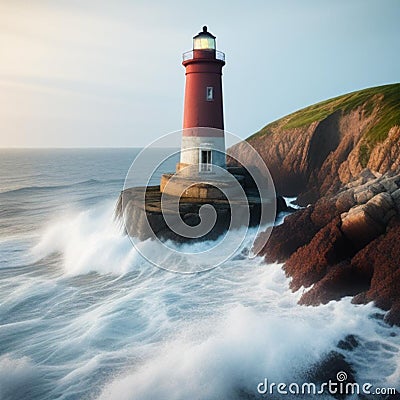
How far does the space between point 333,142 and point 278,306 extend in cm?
1162

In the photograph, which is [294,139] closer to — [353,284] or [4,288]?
[353,284]

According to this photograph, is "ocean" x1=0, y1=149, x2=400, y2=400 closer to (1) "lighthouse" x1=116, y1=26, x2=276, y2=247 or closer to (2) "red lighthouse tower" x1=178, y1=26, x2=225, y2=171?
(1) "lighthouse" x1=116, y1=26, x2=276, y2=247

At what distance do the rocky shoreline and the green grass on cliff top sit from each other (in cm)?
429

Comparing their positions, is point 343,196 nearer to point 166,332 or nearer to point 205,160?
point 205,160

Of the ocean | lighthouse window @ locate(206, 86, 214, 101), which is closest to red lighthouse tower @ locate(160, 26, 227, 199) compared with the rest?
lighthouse window @ locate(206, 86, 214, 101)

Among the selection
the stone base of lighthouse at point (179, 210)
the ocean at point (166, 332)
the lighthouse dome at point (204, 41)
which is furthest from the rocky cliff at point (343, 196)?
the lighthouse dome at point (204, 41)

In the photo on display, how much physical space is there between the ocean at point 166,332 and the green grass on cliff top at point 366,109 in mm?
7013

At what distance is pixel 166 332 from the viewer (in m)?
6.88

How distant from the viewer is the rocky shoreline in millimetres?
6801

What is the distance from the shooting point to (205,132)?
1413 centimetres

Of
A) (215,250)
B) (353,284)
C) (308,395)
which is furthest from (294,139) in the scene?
(308,395)

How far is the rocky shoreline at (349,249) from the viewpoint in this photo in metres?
6.80

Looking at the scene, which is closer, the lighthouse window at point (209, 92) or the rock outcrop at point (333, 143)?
the rock outcrop at point (333, 143)

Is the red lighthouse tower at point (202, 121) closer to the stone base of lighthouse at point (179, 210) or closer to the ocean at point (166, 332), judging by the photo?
the stone base of lighthouse at point (179, 210)
